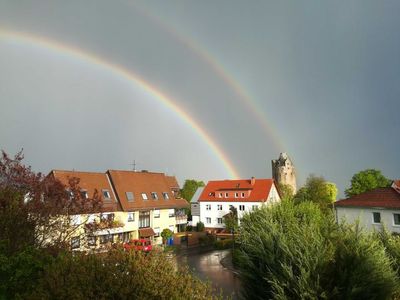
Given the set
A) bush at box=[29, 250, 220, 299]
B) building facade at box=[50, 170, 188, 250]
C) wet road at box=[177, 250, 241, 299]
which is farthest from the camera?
building facade at box=[50, 170, 188, 250]

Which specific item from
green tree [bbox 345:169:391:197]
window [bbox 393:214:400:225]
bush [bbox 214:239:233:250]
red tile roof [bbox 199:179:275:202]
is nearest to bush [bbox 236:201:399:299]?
window [bbox 393:214:400:225]

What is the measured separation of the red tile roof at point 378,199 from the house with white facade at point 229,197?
A: 82.5 ft

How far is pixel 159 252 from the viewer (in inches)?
381

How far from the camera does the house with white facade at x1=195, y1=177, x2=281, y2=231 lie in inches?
2638

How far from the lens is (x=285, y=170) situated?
4656 inches

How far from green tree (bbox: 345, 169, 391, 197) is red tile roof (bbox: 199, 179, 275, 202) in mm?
24404

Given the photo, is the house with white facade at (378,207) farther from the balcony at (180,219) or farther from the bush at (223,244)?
the balcony at (180,219)

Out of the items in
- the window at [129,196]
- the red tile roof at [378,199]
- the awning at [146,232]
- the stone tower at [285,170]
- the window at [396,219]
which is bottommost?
the awning at [146,232]

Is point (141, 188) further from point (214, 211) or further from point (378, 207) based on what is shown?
point (378, 207)

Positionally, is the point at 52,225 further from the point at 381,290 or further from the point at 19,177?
the point at 381,290

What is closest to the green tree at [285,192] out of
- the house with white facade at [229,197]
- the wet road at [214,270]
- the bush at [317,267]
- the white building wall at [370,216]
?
the house with white facade at [229,197]

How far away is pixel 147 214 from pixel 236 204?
22921 millimetres

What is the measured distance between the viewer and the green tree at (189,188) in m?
111

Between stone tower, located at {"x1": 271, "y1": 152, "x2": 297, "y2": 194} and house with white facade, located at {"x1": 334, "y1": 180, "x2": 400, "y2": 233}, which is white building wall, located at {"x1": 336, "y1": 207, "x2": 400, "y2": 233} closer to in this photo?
house with white facade, located at {"x1": 334, "y1": 180, "x2": 400, "y2": 233}
